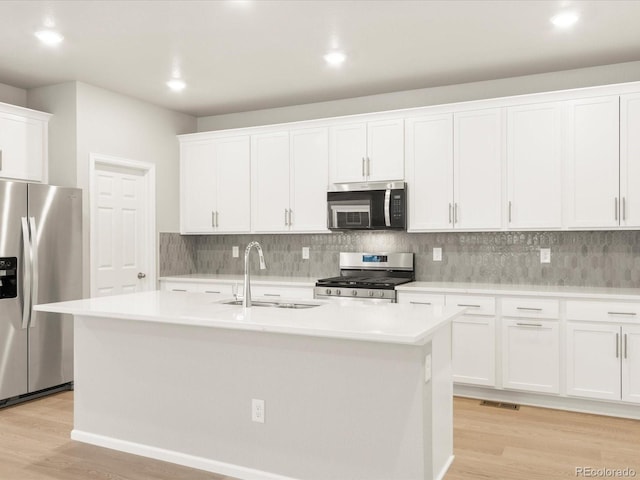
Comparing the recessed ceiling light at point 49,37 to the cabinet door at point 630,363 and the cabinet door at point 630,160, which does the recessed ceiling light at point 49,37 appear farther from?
the cabinet door at point 630,363

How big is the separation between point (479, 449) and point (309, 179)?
2931 mm

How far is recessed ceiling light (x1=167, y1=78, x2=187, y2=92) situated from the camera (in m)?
4.86

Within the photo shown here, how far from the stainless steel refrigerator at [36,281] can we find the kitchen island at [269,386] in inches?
42.4

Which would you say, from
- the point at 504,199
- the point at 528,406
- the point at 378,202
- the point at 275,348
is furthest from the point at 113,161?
the point at 528,406

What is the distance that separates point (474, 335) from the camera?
4.33 metres

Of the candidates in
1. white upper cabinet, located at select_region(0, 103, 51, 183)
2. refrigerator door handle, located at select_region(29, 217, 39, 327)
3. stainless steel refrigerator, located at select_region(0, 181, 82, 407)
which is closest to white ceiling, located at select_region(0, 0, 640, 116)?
white upper cabinet, located at select_region(0, 103, 51, 183)

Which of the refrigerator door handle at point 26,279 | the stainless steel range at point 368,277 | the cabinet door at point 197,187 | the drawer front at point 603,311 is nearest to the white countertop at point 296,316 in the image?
the refrigerator door handle at point 26,279

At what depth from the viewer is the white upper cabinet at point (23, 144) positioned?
178 inches

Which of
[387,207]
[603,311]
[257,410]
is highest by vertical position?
[387,207]

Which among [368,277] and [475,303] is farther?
[368,277]

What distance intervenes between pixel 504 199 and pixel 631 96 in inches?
46.3

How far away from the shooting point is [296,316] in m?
2.69

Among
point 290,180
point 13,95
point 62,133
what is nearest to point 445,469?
point 290,180

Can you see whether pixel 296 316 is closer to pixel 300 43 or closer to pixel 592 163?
pixel 300 43
